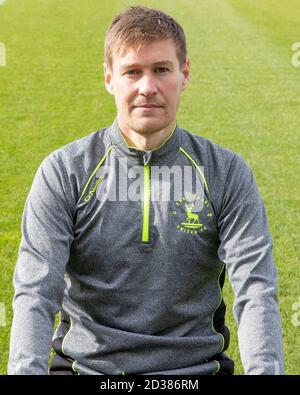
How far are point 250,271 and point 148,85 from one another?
84 cm

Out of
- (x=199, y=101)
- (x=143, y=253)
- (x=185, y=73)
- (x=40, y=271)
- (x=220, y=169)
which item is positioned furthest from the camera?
(x=199, y=101)

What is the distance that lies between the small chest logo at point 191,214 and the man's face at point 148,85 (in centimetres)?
32

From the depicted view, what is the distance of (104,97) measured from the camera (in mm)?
11758

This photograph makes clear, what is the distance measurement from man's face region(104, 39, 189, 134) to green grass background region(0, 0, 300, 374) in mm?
2232

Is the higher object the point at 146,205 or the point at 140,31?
the point at 140,31

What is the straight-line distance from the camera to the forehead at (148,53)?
2.73m

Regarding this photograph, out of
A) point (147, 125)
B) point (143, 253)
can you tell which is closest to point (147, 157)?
point (147, 125)

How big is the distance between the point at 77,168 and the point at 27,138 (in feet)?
22.0

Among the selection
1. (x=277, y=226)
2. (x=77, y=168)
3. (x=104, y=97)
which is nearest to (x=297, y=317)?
(x=277, y=226)

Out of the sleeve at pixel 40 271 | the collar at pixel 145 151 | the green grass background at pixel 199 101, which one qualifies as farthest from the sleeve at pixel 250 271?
the green grass background at pixel 199 101

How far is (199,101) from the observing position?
11.6 meters

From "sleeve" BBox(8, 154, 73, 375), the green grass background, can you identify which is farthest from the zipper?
the green grass background

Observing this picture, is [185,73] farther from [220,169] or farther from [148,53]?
[220,169]

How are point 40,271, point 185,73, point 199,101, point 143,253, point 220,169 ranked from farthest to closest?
1. point 199,101
2. point 185,73
3. point 220,169
4. point 143,253
5. point 40,271
